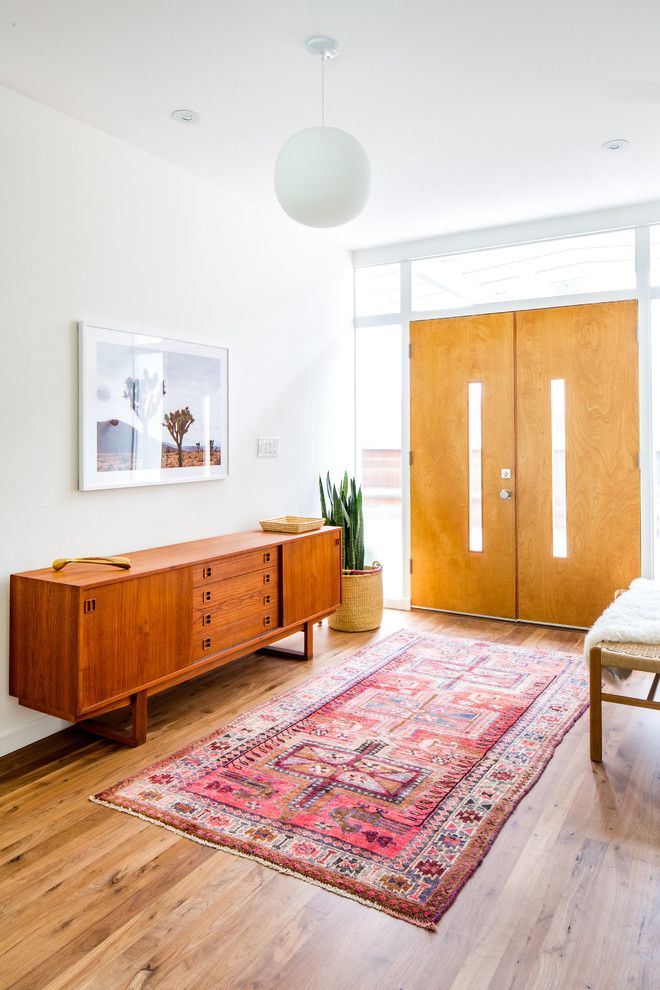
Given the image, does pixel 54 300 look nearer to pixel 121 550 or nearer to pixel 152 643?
pixel 121 550

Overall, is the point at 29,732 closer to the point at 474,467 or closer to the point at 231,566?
the point at 231,566

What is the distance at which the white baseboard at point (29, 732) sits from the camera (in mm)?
2816

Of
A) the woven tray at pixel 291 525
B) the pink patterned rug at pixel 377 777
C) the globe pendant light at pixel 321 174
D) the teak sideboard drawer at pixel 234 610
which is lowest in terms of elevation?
the pink patterned rug at pixel 377 777

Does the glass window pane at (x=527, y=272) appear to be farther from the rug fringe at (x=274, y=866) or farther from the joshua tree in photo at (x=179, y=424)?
the rug fringe at (x=274, y=866)

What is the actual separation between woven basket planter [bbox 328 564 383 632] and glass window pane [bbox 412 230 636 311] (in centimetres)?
199

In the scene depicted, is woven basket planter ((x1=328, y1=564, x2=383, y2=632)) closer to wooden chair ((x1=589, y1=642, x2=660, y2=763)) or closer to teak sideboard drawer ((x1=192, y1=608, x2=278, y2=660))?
teak sideboard drawer ((x1=192, y1=608, x2=278, y2=660))

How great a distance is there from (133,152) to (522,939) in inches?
136

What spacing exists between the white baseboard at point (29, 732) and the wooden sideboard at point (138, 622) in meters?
0.13

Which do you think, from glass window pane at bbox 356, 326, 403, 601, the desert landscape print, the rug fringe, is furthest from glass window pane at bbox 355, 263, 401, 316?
the rug fringe

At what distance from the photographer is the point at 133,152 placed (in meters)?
3.36

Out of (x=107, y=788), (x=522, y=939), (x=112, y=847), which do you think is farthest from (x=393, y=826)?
(x=107, y=788)

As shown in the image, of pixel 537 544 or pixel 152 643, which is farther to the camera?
pixel 537 544

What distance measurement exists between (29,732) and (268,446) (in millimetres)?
2118

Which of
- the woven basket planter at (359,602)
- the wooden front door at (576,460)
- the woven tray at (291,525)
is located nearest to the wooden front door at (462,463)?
the wooden front door at (576,460)
